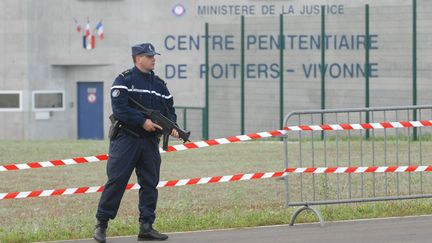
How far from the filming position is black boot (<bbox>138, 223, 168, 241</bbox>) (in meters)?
11.4

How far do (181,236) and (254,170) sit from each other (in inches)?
320

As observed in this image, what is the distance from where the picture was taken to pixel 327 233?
1191 cm

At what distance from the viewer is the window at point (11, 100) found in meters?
38.1

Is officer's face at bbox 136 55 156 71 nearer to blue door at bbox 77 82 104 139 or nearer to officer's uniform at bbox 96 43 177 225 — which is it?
officer's uniform at bbox 96 43 177 225

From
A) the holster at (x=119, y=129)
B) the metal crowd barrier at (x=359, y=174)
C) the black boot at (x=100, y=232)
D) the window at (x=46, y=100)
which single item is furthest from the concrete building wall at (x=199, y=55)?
the black boot at (x=100, y=232)

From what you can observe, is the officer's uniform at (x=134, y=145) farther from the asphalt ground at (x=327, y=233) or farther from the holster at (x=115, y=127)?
the asphalt ground at (x=327, y=233)

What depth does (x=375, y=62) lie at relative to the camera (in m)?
29.5

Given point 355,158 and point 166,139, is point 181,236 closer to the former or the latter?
point 166,139

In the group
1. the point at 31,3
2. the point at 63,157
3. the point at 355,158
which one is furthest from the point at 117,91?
the point at 31,3

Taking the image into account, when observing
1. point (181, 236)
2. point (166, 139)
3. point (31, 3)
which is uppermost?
point (31, 3)

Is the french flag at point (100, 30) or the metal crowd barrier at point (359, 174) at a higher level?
the french flag at point (100, 30)

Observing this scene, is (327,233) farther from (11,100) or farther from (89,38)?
(11,100)

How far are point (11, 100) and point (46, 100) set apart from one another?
1.15 meters

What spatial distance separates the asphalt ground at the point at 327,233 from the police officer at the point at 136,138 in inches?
19.2
